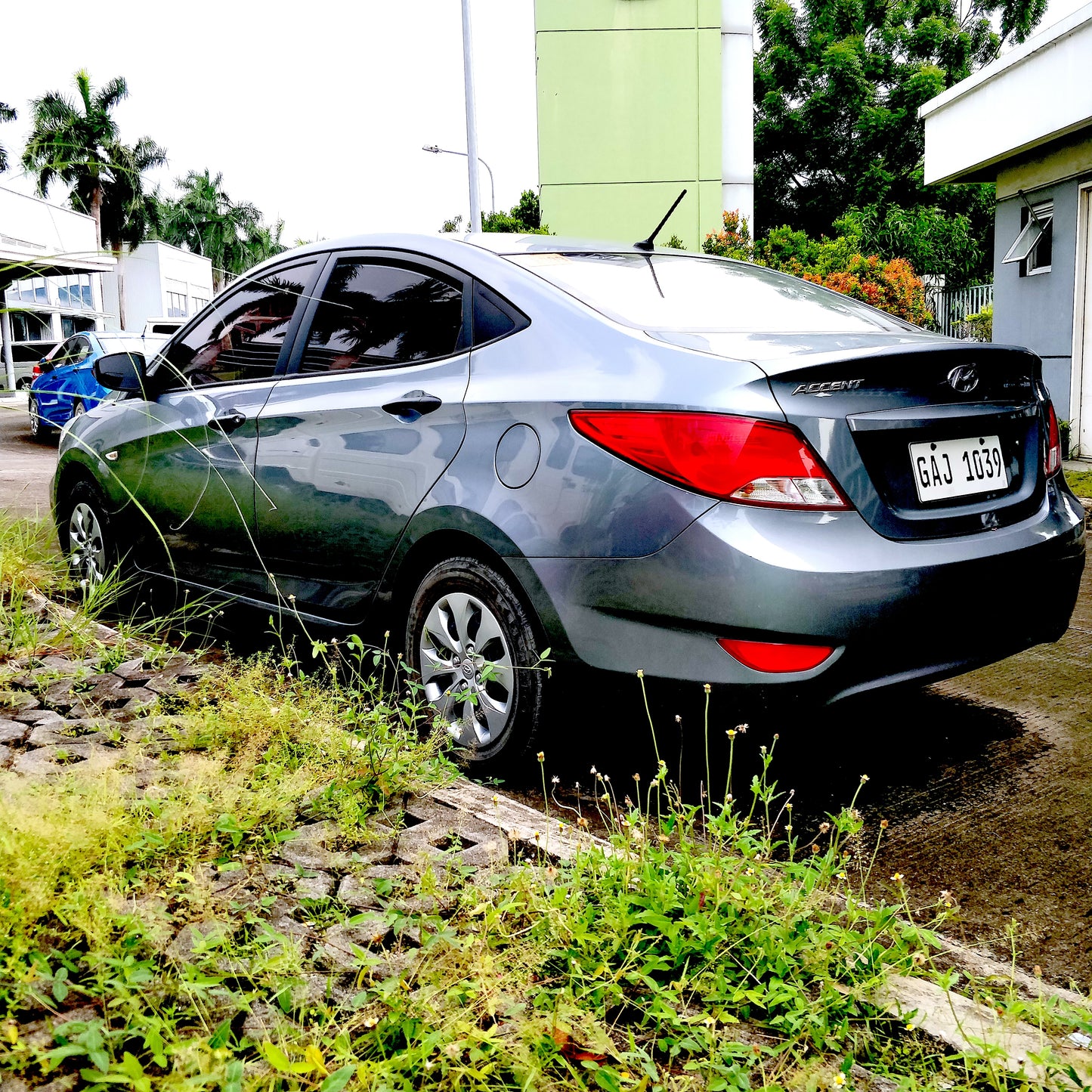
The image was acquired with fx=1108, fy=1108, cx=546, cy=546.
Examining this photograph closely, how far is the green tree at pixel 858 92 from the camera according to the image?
37.4 meters

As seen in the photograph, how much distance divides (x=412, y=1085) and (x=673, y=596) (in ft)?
4.45

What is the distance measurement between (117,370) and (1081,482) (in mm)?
7657

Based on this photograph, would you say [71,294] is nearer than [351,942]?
No

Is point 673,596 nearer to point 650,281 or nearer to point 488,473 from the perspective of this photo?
point 488,473

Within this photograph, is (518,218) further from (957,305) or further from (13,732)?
(13,732)

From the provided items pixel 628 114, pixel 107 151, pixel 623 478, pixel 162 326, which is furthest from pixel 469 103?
pixel 107 151

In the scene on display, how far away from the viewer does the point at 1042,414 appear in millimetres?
3447

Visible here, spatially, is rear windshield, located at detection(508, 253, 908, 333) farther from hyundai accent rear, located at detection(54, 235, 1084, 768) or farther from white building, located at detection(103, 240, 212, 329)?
white building, located at detection(103, 240, 212, 329)

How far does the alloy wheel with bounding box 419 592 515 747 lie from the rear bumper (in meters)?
0.29

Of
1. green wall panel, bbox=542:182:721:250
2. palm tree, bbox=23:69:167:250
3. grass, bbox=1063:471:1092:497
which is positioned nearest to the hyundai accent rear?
grass, bbox=1063:471:1092:497

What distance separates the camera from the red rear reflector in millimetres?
2715

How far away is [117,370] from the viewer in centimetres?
485

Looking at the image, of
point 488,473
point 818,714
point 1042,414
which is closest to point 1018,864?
point 818,714

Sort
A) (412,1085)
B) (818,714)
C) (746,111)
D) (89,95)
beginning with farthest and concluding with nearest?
(89,95) → (746,111) → (818,714) → (412,1085)
